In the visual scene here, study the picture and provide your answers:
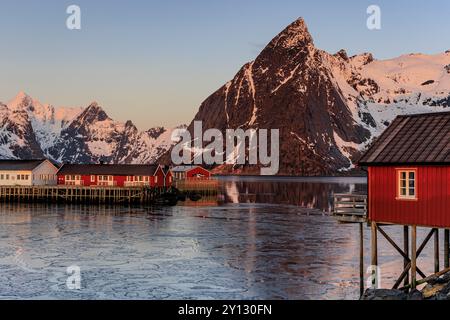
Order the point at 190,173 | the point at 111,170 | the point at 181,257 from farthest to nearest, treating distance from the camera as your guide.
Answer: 1. the point at 190,173
2. the point at 111,170
3. the point at 181,257

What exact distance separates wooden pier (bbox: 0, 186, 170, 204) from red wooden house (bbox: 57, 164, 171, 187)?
8.19 ft

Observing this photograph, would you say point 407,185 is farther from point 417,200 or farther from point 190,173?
point 190,173

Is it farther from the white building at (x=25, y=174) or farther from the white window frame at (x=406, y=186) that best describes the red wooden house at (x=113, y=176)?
the white window frame at (x=406, y=186)

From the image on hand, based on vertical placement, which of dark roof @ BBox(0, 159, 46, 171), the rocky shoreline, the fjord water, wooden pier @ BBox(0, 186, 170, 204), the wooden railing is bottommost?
the fjord water

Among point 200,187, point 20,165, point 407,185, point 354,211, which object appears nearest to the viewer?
point 407,185

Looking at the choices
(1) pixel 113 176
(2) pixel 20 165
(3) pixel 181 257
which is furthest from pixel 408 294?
(2) pixel 20 165

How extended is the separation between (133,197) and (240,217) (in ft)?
110

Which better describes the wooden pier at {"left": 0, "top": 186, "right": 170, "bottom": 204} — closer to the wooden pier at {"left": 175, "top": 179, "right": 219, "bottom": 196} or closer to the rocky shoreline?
the wooden pier at {"left": 175, "top": 179, "right": 219, "bottom": 196}

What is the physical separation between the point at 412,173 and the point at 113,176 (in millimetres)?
95326

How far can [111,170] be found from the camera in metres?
125

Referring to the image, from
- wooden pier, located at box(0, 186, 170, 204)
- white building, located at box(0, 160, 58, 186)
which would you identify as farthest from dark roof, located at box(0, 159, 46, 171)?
wooden pier, located at box(0, 186, 170, 204)

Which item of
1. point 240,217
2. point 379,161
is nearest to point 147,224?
point 240,217

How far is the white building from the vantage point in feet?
405

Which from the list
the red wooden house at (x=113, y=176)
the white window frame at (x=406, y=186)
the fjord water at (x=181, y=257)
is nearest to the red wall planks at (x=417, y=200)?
the white window frame at (x=406, y=186)
